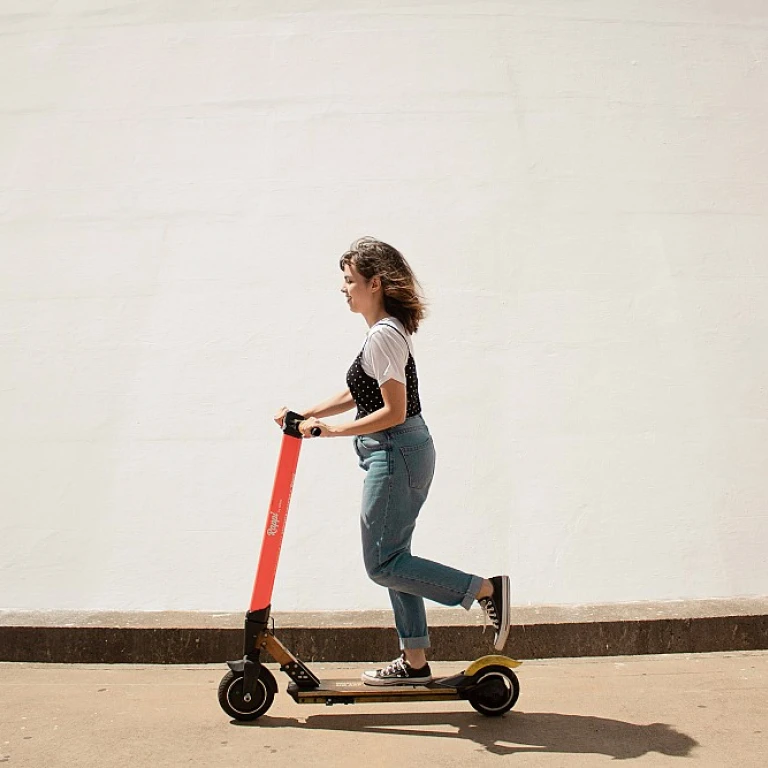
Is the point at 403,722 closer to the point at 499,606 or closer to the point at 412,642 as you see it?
the point at 412,642

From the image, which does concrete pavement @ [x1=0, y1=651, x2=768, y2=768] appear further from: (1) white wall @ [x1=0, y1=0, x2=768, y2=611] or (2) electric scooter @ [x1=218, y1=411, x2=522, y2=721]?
(1) white wall @ [x1=0, y1=0, x2=768, y2=611]

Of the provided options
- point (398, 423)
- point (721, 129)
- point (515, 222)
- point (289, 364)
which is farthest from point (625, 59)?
point (398, 423)

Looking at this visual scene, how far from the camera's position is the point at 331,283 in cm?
562

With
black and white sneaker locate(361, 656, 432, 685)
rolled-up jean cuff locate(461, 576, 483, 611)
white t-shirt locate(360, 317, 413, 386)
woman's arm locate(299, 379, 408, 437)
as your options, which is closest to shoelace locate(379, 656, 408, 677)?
black and white sneaker locate(361, 656, 432, 685)

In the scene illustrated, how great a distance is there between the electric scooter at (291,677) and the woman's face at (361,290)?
0.45 meters

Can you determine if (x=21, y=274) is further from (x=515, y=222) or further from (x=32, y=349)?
(x=515, y=222)

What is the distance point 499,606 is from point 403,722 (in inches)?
20.6

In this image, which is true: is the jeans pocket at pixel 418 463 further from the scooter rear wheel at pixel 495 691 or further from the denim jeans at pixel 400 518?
the scooter rear wheel at pixel 495 691

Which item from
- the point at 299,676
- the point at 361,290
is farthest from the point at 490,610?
the point at 361,290

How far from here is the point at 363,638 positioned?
164 inches

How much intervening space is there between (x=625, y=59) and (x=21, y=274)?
162 inches

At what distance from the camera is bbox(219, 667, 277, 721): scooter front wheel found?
3.42 m

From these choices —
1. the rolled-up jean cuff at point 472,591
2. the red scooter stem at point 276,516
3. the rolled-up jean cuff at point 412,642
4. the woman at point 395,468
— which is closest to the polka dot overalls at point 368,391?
the woman at point 395,468

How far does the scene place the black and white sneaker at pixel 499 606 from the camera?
3.42 m
